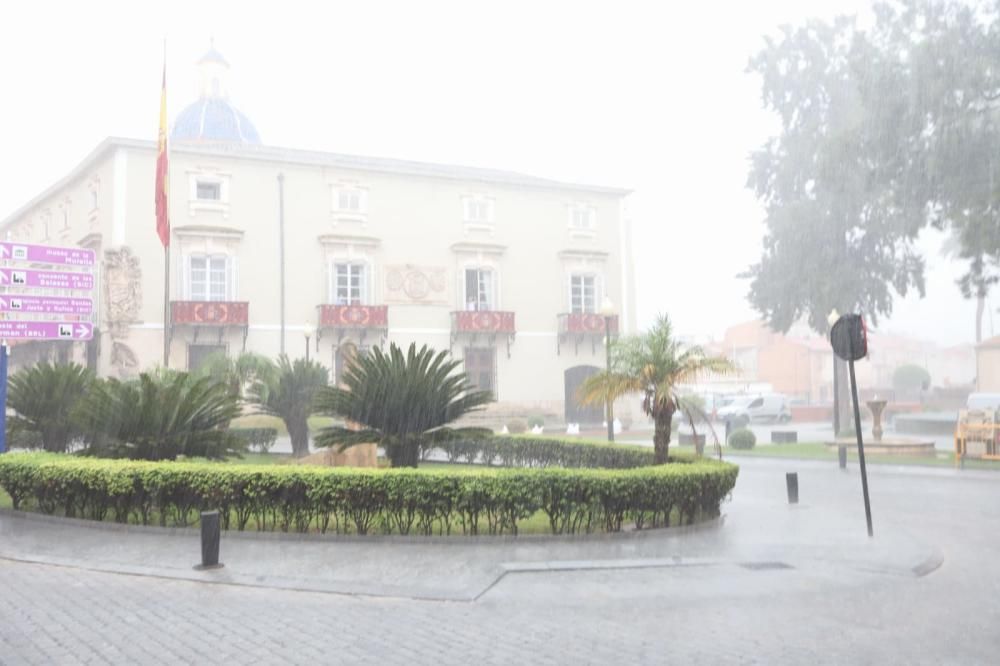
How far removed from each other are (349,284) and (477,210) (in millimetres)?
5221

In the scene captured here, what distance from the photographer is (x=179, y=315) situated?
85.0ft

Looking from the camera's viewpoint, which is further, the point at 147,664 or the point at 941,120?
the point at 941,120

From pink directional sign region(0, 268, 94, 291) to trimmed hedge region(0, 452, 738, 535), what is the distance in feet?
13.2

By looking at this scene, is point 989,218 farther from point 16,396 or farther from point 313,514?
point 16,396

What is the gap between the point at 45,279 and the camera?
12.8 meters

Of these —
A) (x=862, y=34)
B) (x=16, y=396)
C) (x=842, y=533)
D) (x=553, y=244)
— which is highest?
(x=862, y=34)

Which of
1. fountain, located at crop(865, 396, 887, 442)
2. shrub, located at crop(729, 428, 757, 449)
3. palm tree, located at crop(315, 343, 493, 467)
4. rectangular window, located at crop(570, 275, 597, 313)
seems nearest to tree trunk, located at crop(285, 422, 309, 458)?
palm tree, located at crop(315, 343, 493, 467)

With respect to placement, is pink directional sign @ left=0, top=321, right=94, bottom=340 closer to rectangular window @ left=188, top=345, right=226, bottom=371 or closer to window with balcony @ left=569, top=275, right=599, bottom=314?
rectangular window @ left=188, top=345, right=226, bottom=371

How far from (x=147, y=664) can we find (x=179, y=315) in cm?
2250

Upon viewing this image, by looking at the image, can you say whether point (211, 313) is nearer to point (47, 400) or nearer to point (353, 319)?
A: point (353, 319)

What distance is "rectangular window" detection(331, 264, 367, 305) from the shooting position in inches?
1152

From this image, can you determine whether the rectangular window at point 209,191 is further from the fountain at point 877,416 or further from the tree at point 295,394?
the fountain at point 877,416

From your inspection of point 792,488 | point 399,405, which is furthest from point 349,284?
point 792,488

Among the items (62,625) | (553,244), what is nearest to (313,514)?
(62,625)
